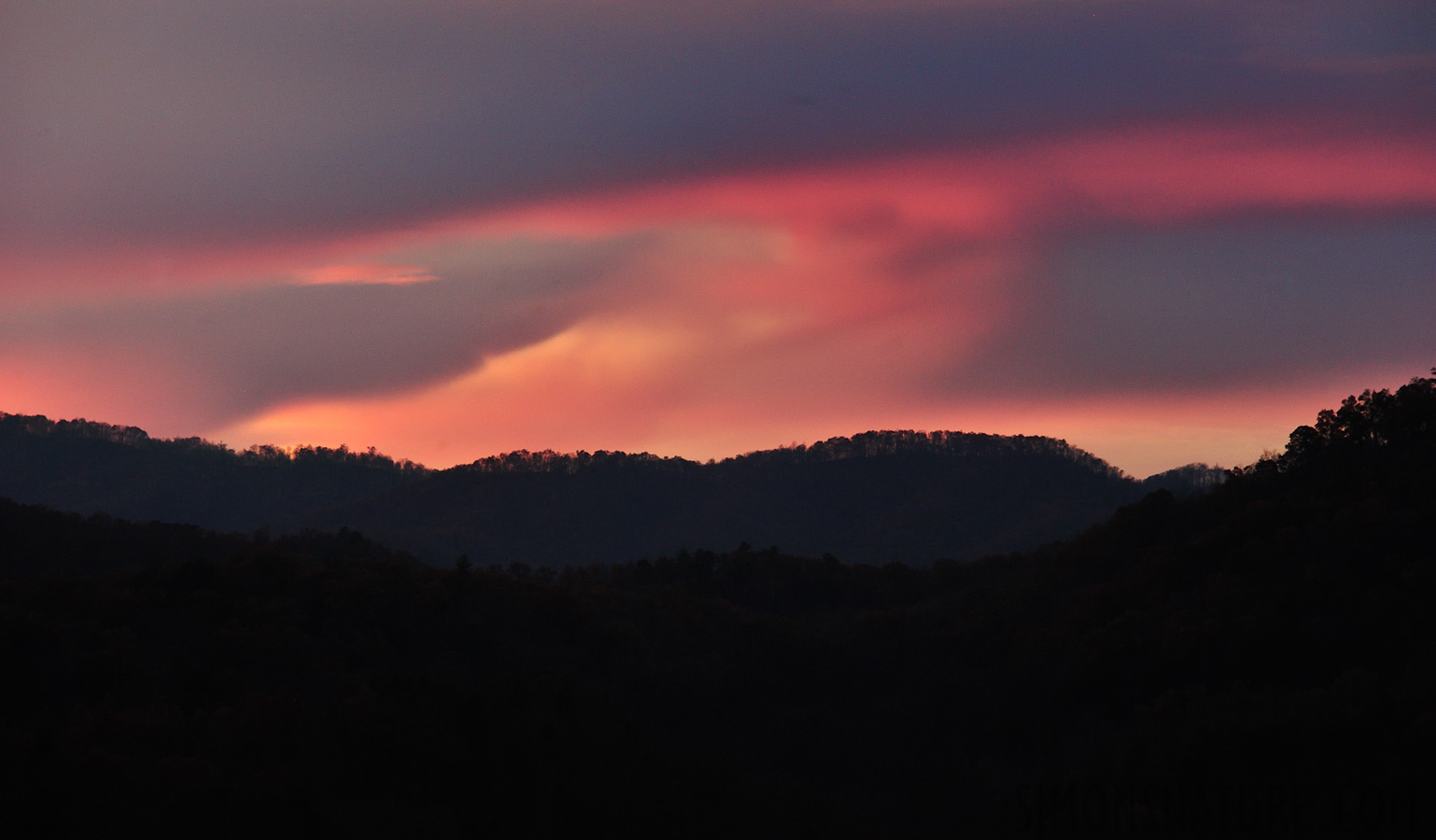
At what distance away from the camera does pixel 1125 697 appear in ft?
216

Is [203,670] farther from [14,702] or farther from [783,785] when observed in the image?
[783,785]

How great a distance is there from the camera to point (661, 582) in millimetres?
121625

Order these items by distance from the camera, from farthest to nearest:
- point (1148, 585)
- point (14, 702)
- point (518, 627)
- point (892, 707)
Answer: point (518, 627)
point (1148, 585)
point (892, 707)
point (14, 702)

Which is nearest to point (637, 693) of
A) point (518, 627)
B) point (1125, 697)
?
point (518, 627)

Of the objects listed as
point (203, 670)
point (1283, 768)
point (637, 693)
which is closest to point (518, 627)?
point (637, 693)

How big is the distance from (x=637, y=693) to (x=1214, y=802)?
142 ft

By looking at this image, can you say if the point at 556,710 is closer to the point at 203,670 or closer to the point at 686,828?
the point at 686,828

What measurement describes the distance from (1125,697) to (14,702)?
54.9m

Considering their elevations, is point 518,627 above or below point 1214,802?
above

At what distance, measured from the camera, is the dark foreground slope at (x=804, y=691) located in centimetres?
4259

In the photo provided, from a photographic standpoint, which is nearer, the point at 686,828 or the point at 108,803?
the point at 108,803

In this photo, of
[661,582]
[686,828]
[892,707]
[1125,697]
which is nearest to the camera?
[686,828]

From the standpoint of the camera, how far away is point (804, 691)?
8156 centimetres

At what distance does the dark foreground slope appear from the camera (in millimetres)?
42594
